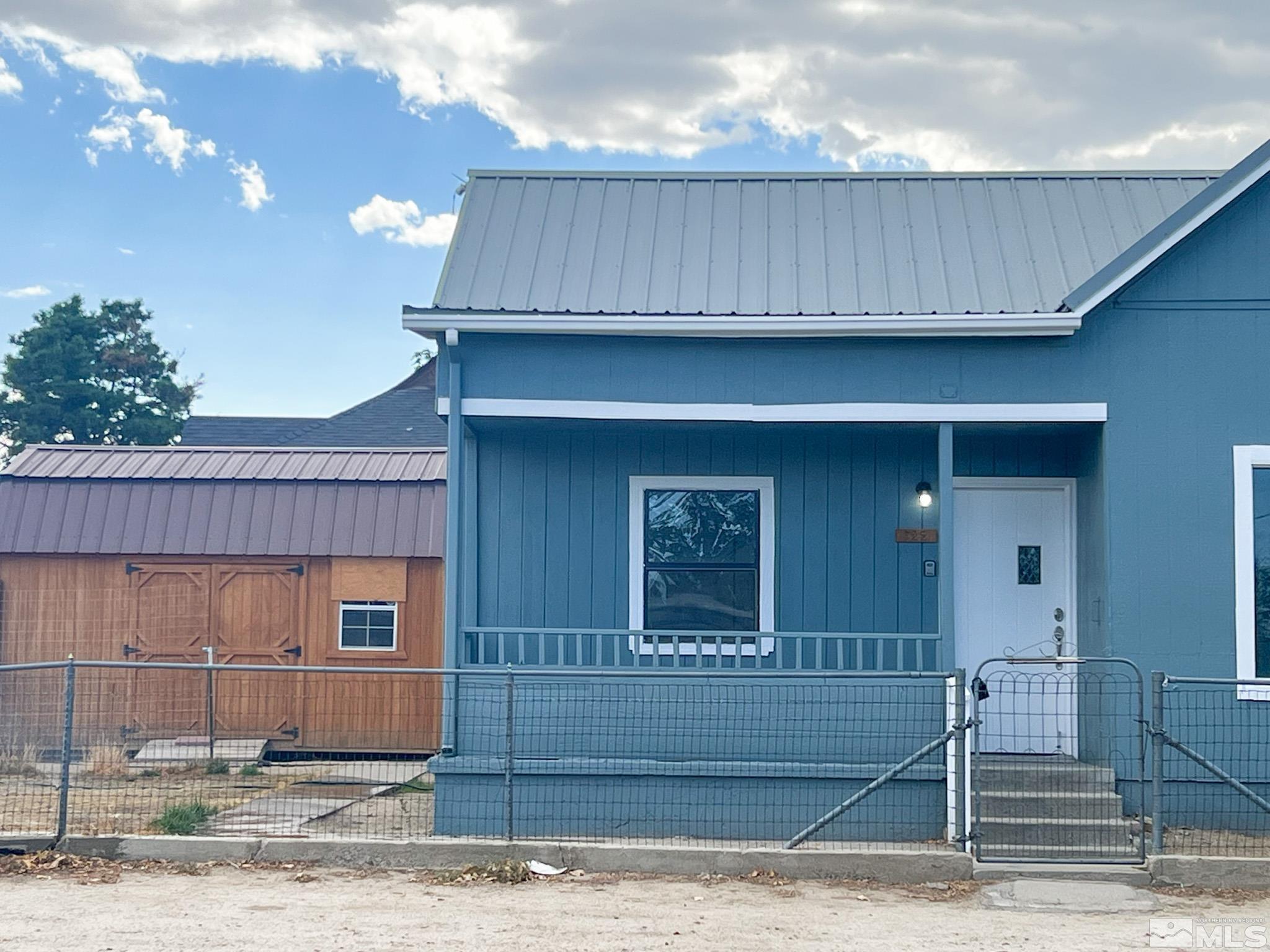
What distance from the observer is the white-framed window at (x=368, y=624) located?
13.7 metres

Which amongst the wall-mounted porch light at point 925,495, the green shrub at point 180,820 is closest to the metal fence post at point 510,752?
the green shrub at point 180,820

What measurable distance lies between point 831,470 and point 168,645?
7744 mm

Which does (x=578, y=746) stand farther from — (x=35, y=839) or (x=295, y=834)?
(x=35, y=839)

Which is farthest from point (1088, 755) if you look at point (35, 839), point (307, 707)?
point (307, 707)

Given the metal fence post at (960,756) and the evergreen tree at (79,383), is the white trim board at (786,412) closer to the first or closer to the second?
the metal fence post at (960,756)

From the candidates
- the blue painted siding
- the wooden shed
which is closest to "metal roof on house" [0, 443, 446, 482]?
the wooden shed

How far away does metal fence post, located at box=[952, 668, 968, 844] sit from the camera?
783cm

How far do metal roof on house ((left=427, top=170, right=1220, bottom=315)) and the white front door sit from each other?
62.4 inches

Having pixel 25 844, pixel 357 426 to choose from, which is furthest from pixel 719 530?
pixel 357 426

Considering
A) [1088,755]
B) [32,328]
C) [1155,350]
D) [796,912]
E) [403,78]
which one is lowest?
[796,912]

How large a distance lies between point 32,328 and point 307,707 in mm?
22432

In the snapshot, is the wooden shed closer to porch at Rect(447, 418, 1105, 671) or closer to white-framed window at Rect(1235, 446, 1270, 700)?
porch at Rect(447, 418, 1105, 671)

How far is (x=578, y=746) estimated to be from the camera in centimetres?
899

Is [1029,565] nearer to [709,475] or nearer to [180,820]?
[709,475]
